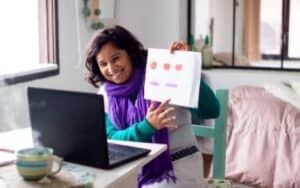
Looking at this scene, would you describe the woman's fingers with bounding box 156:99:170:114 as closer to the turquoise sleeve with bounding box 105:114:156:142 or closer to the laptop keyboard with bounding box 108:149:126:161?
the turquoise sleeve with bounding box 105:114:156:142

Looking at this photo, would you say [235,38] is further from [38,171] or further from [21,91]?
[38,171]

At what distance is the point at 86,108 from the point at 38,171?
20cm

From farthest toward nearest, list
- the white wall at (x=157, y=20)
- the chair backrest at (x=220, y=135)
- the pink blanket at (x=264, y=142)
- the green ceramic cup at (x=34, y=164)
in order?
the white wall at (x=157, y=20) → the pink blanket at (x=264, y=142) → the chair backrest at (x=220, y=135) → the green ceramic cup at (x=34, y=164)

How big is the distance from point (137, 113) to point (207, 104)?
0.25 metres

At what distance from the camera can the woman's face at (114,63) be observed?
1713 mm

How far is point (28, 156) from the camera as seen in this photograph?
1199 mm

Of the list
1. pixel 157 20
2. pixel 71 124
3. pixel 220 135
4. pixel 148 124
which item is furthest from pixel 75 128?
pixel 157 20

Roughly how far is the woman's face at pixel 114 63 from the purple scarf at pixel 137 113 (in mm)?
29

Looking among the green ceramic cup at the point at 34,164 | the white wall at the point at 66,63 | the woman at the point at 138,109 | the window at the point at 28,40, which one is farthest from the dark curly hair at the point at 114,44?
the white wall at the point at 66,63

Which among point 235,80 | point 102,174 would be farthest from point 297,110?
point 102,174

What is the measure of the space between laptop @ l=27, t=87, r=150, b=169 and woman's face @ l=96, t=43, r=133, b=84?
0.33 metres

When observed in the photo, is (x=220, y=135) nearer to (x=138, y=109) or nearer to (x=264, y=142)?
(x=138, y=109)

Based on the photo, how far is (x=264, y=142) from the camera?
111 inches

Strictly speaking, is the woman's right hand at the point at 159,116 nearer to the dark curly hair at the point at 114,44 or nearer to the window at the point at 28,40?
the dark curly hair at the point at 114,44
